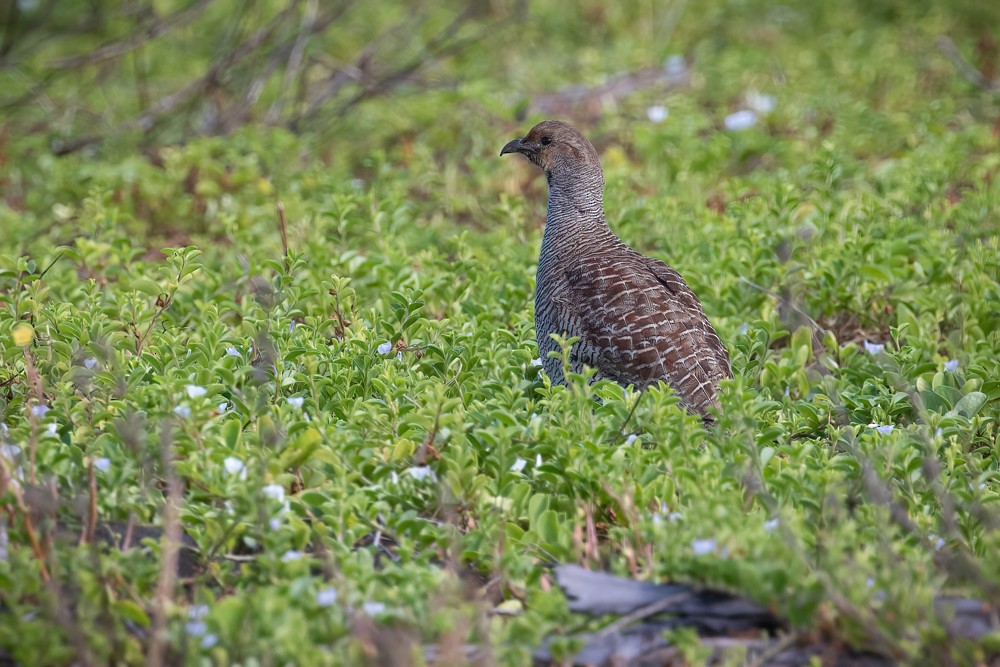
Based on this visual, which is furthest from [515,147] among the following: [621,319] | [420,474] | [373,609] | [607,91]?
[607,91]

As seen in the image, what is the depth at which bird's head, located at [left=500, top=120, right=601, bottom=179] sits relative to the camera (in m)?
6.03

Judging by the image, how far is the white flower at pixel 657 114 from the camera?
30.2ft

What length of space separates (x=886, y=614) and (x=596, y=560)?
34.7 inches

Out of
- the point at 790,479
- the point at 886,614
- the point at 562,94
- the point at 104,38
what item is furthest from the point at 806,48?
the point at 886,614

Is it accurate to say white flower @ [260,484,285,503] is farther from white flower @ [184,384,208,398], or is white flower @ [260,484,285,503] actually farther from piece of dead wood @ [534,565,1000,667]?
piece of dead wood @ [534,565,1000,667]

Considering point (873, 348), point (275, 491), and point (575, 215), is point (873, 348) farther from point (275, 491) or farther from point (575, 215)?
point (275, 491)

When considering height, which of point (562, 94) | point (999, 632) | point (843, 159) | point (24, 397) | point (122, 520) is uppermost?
point (562, 94)

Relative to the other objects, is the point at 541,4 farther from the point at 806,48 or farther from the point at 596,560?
the point at 596,560

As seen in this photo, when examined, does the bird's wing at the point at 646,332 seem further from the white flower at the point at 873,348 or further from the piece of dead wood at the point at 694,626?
the piece of dead wood at the point at 694,626

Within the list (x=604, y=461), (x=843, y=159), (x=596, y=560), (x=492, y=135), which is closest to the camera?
(x=596, y=560)

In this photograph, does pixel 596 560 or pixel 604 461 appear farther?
Answer: pixel 604 461

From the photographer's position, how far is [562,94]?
10484mm

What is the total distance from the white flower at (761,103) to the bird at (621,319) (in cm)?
421

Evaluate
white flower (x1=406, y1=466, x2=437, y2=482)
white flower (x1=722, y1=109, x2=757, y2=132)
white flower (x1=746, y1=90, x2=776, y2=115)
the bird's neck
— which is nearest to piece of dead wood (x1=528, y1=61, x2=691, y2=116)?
white flower (x1=746, y1=90, x2=776, y2=115)
